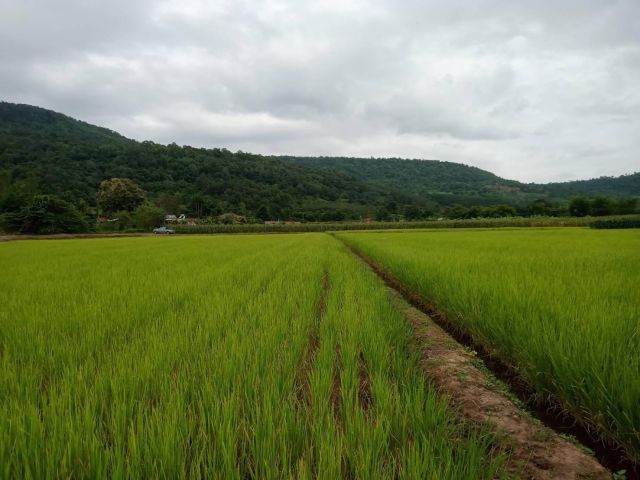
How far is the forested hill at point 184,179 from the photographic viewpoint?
6081 centimetres

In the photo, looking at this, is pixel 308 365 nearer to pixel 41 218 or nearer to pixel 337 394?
pixel 337 394

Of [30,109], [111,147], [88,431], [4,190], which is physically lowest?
[88,431]

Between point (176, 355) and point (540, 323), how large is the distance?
2.48 m

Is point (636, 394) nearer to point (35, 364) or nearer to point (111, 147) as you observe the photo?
point (35, 364)

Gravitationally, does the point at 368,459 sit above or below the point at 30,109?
below

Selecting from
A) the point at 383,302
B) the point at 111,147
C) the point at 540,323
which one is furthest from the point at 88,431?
the point at 111,147

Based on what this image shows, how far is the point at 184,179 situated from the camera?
7988 cm

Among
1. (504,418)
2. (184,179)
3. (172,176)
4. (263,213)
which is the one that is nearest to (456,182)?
(263,213)

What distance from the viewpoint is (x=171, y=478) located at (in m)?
1.08

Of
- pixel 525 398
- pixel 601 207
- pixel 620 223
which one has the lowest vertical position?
pixel 525 398

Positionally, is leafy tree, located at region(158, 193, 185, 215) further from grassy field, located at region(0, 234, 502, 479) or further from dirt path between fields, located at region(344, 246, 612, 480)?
dirt path between fields, located at region(344, 246, 612, 480)

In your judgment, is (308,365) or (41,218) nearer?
(308,365)

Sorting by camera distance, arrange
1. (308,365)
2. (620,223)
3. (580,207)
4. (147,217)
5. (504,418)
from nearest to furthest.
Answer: (504,418)
(308,365)
(620,223)
(147,217)
(580,207)

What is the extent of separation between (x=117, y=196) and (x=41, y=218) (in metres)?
26.7
